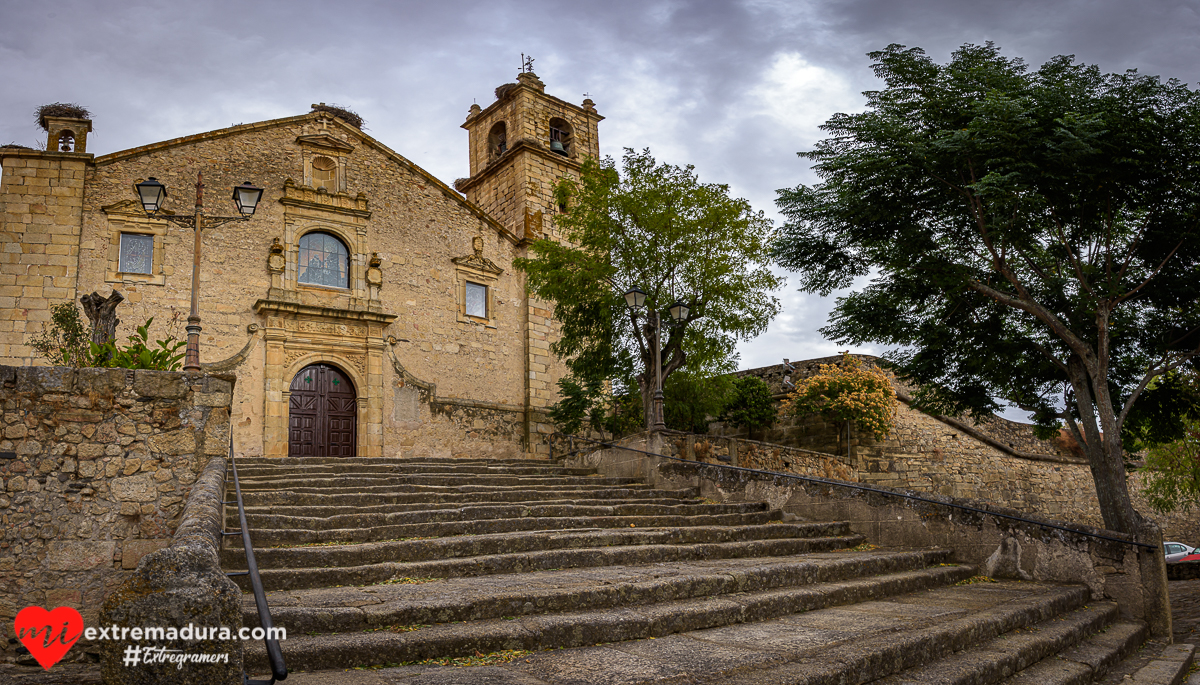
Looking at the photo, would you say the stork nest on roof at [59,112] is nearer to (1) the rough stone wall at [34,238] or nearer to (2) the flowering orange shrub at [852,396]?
(1) the rough stone wall at [34,238]

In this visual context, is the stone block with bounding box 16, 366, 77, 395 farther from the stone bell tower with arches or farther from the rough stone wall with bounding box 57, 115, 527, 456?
the stone bell tower with arches

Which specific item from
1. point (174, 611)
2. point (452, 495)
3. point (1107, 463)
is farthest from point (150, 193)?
point (1107, 463)

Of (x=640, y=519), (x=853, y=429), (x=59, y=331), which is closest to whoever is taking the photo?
(x=640, y=519)

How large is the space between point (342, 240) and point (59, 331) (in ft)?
18.4

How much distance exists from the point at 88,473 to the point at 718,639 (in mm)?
5604

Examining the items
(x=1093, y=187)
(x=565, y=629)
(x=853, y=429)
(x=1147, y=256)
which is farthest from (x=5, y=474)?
(x=853, y=429)

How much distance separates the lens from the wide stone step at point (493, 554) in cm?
577

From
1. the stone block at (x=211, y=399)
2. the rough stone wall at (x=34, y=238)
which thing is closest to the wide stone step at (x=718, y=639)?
the stone block at (x=211, y=399)

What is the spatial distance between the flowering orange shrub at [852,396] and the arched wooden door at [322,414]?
11315mm

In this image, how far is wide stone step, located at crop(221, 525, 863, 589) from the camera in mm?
5770

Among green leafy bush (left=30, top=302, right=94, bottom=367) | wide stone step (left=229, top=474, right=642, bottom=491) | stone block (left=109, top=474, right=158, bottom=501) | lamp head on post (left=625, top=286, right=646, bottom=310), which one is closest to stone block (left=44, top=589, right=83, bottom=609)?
stone block (left=109, top=474, right=158, bottom=501)

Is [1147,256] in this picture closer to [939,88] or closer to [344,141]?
[939,88]

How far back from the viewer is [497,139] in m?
22.0

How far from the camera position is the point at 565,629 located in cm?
452
